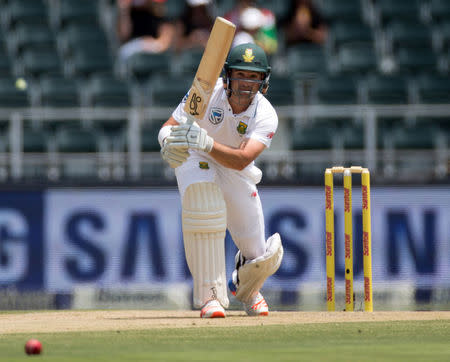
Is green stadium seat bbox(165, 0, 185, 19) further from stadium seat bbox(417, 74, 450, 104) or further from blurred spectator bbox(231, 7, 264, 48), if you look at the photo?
stadium seat bbox(417, 74, 450, 104)

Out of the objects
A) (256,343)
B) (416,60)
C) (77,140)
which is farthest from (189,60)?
(256,343)

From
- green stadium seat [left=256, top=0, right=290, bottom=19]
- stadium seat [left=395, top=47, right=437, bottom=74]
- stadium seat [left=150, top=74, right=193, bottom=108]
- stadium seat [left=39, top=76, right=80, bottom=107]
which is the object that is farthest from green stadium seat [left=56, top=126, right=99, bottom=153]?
stadium seat [left=395, top=47, right=437, bottom=74]

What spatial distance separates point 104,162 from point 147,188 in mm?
464

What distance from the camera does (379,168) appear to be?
9.99m

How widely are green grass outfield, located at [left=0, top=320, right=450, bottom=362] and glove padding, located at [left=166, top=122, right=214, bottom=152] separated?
3.50ft

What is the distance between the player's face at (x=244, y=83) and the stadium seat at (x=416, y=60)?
580 cm

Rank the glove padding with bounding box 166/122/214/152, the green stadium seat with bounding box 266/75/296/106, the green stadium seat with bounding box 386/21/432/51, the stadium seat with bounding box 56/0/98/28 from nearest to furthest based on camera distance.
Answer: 1. the glove padding with bounding box 166/122/214/152
2. the green stadium seat with bounding box 266/75/296/106
3. the green stadium seat with bounding box 386/21/432/51
4. the stadium seat with bounding box 56/0/98/28

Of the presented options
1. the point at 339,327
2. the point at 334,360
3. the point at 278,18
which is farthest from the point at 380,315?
the point at 278,18

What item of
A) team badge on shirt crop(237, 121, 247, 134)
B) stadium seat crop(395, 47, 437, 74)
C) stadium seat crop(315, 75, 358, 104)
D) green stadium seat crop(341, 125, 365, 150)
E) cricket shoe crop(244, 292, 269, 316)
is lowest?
cricket shoe crop(244, 292, 269, 316)

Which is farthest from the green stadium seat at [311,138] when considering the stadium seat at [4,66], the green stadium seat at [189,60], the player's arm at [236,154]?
the player's arm at [236,154]

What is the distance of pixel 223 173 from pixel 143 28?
5.64 m

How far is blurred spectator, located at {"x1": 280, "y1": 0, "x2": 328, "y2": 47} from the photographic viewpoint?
12.2 m

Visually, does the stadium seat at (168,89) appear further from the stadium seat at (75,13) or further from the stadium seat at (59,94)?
the stadium seat at (75,13)

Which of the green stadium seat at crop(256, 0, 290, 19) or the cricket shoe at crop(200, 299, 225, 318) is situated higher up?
the green stadium seat at crop(256, 0, 290, 19)
